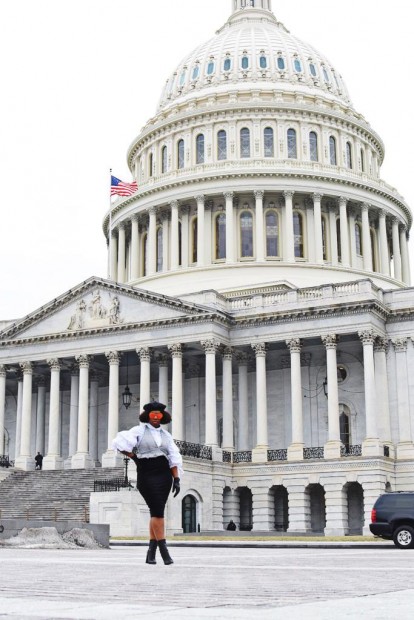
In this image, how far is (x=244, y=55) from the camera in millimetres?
84375

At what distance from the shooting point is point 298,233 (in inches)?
2950

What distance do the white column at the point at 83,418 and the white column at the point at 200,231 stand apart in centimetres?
1587

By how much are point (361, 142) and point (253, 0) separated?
22.3 metres

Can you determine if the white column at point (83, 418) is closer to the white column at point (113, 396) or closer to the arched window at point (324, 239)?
the white column at point (113, 396)

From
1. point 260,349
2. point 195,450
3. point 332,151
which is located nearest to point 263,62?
point 332,151

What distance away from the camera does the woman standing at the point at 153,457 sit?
13.6 metres

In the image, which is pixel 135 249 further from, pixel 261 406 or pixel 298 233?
pixel 261 406

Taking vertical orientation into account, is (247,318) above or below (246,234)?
below

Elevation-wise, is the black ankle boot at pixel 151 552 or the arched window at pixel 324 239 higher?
the arched window at pixel 324 239

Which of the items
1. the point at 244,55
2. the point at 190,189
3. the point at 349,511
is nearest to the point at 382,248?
the point at 190,189

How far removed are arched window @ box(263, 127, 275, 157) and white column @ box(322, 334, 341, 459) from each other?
2660cm

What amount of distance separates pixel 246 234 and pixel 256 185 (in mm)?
3997

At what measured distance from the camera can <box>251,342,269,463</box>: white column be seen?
56822mm

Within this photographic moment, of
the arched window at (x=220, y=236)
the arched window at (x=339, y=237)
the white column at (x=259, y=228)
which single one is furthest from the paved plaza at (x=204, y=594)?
the arched window at (x=339, y=237)
